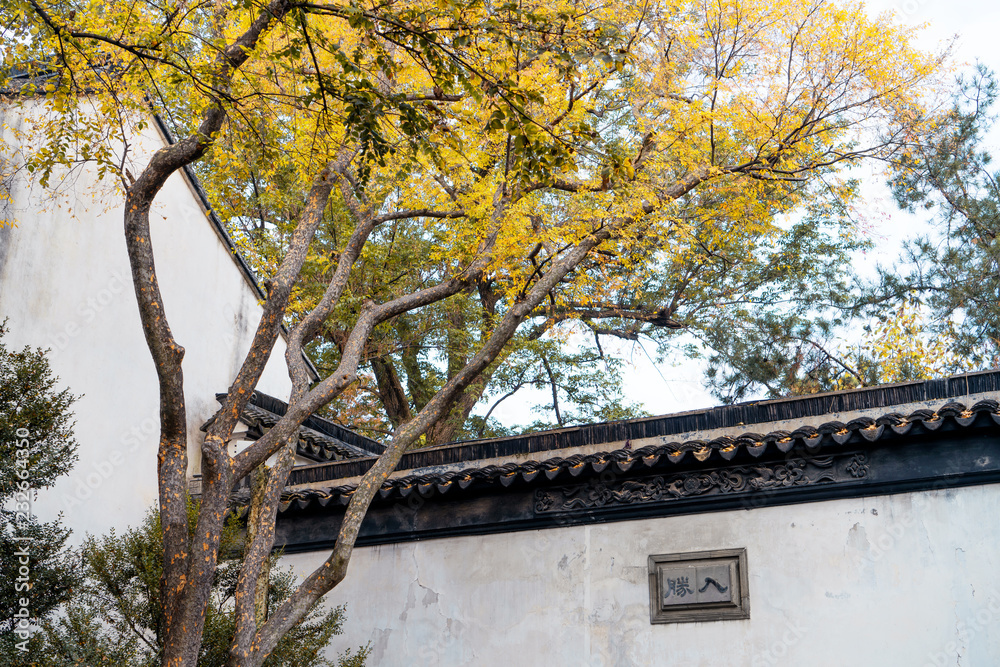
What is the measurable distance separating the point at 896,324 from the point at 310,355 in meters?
9.27

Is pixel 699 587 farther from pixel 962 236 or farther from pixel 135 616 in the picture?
pixel 962 236

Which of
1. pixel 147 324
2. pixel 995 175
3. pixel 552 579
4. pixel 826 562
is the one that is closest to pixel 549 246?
pixel 552 579

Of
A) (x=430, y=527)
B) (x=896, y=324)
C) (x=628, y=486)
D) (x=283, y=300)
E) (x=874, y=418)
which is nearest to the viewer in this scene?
(x=283, y=300)

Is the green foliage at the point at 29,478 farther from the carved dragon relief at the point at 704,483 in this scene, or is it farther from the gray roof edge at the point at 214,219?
the gray roof edge at the point at 214,219

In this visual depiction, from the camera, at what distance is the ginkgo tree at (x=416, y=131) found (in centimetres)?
553

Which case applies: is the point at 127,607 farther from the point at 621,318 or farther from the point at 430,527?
the point at 621,318

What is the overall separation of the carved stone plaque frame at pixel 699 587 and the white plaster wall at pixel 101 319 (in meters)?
5.07

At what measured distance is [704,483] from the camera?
7.31 meters

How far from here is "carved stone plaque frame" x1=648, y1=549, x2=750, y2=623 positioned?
23.1ft

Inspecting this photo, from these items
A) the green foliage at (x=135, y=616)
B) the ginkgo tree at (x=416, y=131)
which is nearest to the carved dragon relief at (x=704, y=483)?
the ginkgo tree at (x=416, y=131)

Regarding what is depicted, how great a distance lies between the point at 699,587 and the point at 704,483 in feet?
2.52

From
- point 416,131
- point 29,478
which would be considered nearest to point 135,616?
point 29,478

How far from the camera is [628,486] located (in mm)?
7605

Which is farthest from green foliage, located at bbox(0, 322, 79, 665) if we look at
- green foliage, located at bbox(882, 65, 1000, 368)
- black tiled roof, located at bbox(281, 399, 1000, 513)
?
green foliage, located at bbox(882, 65, 1000, 368)
